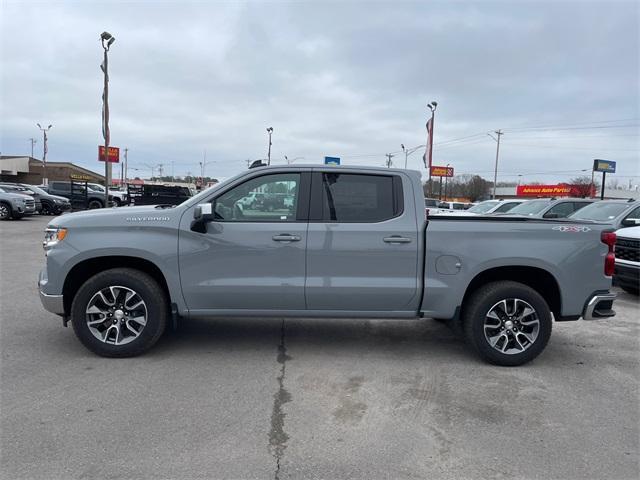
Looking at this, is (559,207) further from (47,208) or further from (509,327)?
(47,208)

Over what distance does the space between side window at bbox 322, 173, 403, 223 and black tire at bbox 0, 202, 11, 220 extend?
19239 millimetres


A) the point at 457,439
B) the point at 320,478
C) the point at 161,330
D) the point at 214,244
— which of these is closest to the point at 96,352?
the point at 161,330

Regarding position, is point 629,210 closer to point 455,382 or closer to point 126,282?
point 455,382

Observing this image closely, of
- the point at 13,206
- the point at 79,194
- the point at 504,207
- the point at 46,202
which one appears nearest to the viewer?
the point at 504,207

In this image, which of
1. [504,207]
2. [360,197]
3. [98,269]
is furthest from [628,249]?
[504,207]

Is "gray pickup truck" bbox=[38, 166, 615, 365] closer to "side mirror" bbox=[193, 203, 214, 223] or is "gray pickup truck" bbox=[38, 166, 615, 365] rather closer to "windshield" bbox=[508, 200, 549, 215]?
"side mirror" bbox=[193, 203, 214, 223]

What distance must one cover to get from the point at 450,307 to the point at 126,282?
122 inches

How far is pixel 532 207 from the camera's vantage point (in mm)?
14023

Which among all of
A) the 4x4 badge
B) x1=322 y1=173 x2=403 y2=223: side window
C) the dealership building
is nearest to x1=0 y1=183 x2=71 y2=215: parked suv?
x1=322 y1=173 x2=403 y2=223: side window

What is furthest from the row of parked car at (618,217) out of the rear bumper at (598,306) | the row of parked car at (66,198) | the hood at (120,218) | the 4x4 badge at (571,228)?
the row of parked car at (66,198)

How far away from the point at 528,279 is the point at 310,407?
8.88ft

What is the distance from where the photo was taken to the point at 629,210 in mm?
9891

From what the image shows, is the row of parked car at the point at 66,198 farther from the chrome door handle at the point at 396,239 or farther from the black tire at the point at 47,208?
the chrome door handle at the point at 396,239

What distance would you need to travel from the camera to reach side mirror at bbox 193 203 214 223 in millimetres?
4414
